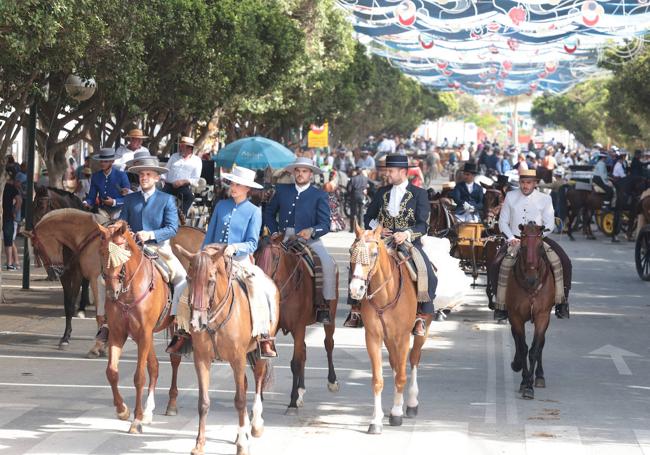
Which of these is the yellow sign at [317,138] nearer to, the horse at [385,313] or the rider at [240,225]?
the horse at [385,313]

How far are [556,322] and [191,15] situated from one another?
1176 centimetres

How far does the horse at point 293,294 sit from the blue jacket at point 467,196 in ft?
32.1

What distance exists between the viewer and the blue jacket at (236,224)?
12297 millimetres

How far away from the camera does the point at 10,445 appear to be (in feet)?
37.3

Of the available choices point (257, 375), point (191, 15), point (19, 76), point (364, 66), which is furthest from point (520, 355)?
point (364, 66)

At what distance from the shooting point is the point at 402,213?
13.6m

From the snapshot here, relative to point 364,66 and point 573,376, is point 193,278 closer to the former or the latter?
point 573,376

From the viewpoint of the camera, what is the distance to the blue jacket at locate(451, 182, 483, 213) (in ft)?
75.8

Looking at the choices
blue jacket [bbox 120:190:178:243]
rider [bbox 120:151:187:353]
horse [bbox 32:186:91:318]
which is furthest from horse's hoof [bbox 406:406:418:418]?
horse [bbox 32:186:91:318]

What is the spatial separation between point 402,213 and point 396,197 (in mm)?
210

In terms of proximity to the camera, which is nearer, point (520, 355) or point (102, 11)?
point (520, 355)

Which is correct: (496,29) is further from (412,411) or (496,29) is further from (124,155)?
(412,411)

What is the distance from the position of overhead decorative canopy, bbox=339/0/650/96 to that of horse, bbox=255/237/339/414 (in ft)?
87.7

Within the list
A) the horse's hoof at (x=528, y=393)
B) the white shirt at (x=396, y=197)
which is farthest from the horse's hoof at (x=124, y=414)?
the horse's hoof at (x=528, y=393)
